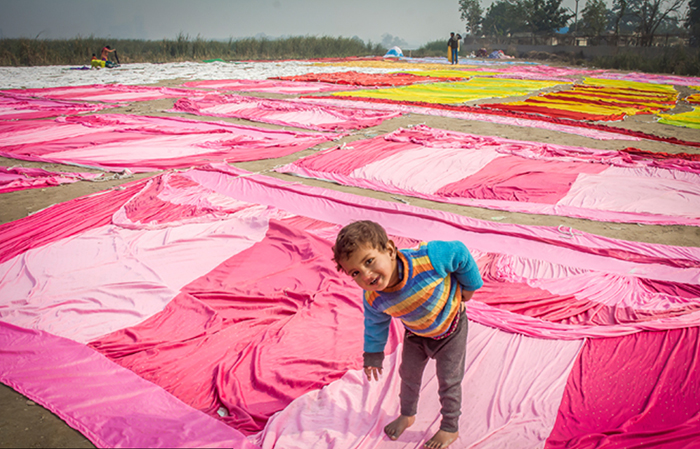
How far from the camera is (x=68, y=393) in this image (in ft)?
6.46

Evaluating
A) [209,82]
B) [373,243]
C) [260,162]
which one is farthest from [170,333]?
[209,82]

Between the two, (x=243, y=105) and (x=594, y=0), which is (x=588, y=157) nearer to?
(x=243, y=105)

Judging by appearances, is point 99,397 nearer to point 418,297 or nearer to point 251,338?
point 251,338

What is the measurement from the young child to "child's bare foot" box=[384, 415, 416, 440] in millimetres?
120

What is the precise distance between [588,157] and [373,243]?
15.7 feet

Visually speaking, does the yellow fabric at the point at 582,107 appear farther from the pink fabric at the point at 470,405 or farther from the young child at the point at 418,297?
the young child at the point at 418,297

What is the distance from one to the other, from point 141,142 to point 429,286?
583 cm

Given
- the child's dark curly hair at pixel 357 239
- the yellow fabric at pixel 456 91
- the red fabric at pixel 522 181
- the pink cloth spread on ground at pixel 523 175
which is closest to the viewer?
the child's dark curly hair at pixel 357 239

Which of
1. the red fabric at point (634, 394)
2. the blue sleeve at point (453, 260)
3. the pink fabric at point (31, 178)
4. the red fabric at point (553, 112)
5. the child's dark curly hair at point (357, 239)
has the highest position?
the red fabric at point (553, 112)

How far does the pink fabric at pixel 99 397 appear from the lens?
1727 mm

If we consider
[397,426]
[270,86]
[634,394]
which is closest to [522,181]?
[634,394]

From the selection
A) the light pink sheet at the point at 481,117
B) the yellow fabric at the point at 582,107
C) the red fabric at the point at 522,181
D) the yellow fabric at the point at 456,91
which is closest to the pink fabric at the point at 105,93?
the light pink sheet at the point at 481,117

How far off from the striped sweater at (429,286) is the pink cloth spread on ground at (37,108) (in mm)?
8796

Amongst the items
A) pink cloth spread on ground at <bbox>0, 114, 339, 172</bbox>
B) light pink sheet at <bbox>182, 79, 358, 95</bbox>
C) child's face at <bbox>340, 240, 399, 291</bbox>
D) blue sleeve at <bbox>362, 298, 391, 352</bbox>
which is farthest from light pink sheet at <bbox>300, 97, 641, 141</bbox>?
child's face at <bbox>340, 240, 399, 291</bbox>
